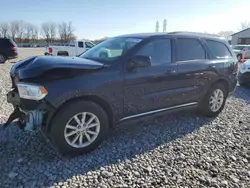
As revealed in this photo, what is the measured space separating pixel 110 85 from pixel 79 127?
724 mm

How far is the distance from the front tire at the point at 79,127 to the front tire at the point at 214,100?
2.40m

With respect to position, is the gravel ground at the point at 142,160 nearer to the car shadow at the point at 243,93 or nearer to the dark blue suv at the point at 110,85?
the dark blue suv at the point at 110,85

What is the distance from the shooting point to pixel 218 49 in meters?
4.51

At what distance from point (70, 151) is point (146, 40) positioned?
2073mm

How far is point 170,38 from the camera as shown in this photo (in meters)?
3.67

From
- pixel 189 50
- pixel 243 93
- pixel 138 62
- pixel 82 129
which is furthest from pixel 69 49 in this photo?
pixel 82 129

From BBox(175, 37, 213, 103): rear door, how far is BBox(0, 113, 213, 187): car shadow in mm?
691

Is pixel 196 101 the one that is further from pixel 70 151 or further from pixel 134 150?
pixel 70 151

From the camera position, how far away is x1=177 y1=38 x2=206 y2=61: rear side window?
12.4ft

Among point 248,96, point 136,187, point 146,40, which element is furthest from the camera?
point 248,96

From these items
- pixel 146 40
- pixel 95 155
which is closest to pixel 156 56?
pixel 146 40

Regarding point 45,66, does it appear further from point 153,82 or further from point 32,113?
point 153,82

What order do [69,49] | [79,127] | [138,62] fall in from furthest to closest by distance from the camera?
1. [69,49]
2. [138,62]
3. [79,127]

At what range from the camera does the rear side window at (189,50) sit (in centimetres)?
377
